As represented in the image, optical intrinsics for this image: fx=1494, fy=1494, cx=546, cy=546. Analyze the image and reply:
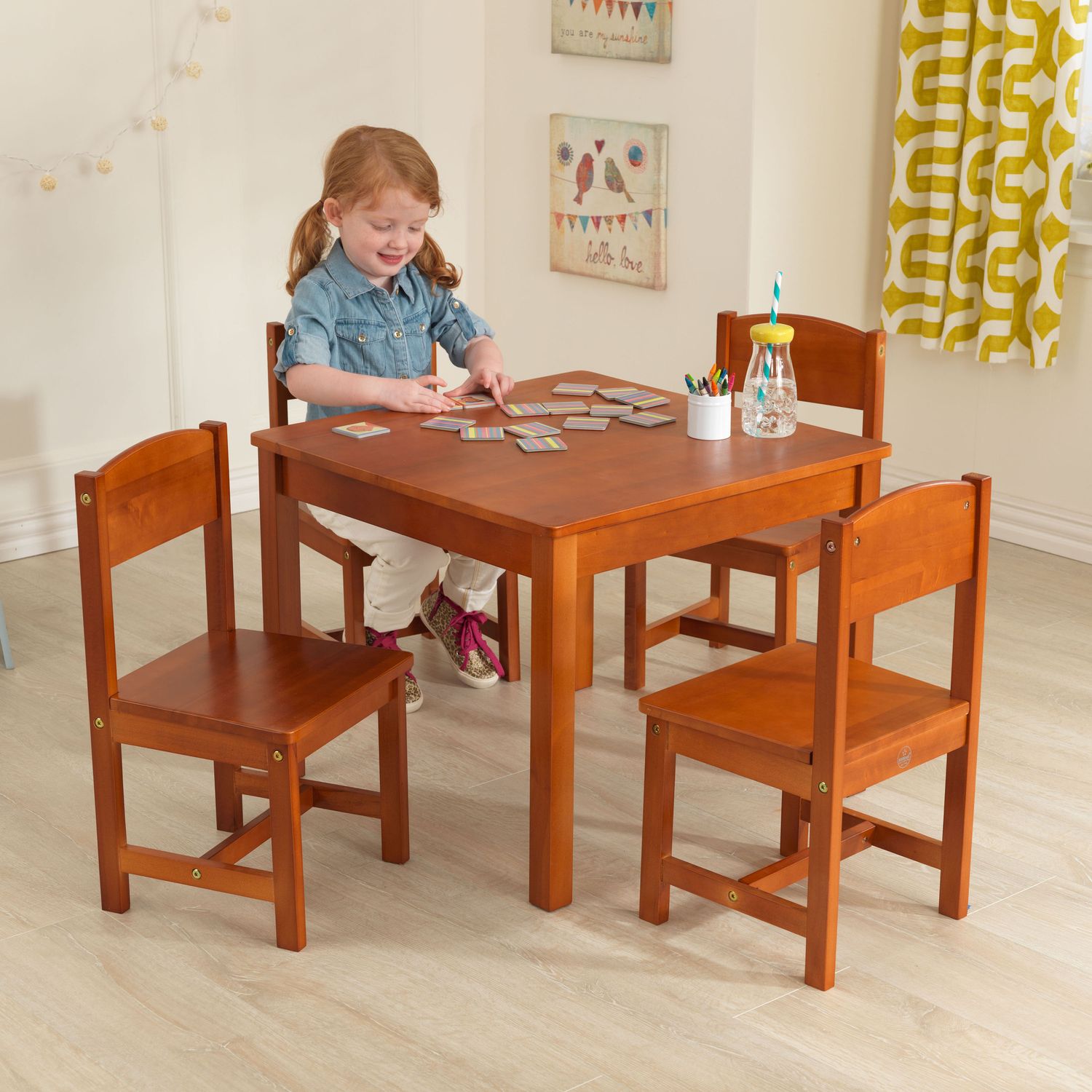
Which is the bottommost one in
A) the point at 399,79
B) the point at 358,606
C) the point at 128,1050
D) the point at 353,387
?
the point at 128,1050

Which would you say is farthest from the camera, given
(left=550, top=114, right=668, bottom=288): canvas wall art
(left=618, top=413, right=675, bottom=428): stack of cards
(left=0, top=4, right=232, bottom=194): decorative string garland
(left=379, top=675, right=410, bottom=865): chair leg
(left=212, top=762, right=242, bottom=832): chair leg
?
(left=550, top=114, right=668, bottom=288): canvas wall art

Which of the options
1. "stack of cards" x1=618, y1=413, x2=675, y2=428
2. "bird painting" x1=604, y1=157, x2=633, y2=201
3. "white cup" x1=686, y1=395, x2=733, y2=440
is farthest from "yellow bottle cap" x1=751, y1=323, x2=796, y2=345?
"bird painting" x1=604, y1=157, x2=633, y2=201

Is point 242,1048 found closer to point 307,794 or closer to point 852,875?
point 307,794

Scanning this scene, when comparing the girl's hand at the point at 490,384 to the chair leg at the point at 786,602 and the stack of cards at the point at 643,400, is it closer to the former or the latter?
the stack of cards at the point at 643,400

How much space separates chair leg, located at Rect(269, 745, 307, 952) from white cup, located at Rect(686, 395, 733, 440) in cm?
86

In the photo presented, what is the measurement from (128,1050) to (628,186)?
2.90m

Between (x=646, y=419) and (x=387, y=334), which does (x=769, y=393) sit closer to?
(x=646, y=419)

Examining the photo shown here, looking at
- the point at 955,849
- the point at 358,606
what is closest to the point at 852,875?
the point at 955,849

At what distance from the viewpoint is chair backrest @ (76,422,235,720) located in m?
1.98

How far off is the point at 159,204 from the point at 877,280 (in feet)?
6.46

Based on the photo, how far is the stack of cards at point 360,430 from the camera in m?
2.42

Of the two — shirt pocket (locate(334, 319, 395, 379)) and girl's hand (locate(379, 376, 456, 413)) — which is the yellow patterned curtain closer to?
shirt pocket (locate(334, 319, 395, 379))

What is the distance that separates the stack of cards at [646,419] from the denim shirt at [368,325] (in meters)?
0.47

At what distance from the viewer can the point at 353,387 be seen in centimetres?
258
